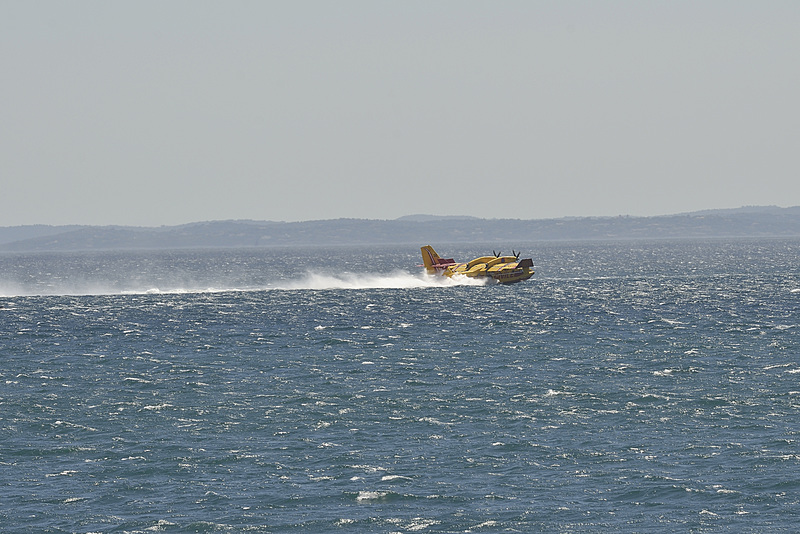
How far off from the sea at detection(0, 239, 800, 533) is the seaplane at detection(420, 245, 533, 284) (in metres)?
37.9

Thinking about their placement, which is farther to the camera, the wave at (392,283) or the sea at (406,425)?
the wave at (392,283)

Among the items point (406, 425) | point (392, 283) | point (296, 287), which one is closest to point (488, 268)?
point (392, 283)

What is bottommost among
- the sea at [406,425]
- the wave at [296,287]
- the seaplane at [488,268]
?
the wave at [296,287]

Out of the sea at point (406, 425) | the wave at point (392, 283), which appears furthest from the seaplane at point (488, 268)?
the sea at point (406, 425)

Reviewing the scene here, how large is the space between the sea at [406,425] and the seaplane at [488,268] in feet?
124

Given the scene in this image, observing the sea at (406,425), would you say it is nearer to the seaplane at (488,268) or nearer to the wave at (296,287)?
the seaplane at (488,268)

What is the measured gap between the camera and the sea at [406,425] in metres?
27.6

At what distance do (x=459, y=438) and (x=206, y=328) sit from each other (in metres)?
44.0

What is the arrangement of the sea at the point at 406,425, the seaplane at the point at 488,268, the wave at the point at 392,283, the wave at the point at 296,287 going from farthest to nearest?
the wave at the point at 296,287, the wave at the point at 392,283, the seaplane at the point at 488,268, the sea at the point at 406,425

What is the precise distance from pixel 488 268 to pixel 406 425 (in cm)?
8317

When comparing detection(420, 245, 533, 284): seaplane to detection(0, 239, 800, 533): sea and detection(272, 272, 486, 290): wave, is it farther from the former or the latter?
detection(0, 239, 800, 533): sea

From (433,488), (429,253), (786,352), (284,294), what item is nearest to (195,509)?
(433,488)

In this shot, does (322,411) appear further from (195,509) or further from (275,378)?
(195,509)

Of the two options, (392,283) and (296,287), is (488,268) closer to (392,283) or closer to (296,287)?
(392,283)
